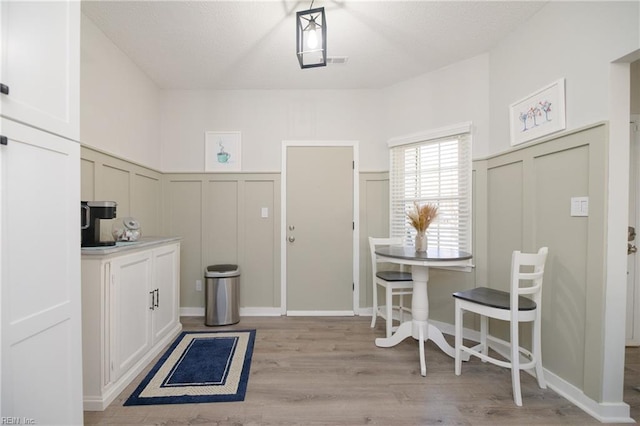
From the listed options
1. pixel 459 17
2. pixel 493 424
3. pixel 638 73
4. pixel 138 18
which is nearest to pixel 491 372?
pixel 493 424

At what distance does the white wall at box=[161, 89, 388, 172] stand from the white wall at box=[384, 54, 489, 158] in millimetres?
226

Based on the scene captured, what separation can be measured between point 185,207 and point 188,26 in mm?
1920

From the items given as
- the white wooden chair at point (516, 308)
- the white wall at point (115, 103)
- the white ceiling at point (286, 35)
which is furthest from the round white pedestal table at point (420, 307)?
the white wall at point (115, 103)

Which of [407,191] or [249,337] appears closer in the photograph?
[249,337]

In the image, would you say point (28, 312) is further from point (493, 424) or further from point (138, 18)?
point (493, 424)

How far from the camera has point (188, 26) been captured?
7.37 feet

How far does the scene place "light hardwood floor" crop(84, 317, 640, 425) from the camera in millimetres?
1638

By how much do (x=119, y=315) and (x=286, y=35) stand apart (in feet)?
8.24

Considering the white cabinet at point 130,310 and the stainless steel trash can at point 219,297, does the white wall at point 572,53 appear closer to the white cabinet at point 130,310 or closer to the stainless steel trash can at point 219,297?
the stainless steel trash can at point 219,297

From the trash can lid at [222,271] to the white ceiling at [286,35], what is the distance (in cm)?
215

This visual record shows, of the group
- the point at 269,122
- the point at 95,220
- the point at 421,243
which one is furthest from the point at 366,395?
the point at 269,122

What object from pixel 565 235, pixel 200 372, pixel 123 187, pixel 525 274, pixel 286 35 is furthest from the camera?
pixel 123 187

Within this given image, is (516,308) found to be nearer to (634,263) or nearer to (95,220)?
(634,263)

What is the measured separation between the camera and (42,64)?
3.78 feet
